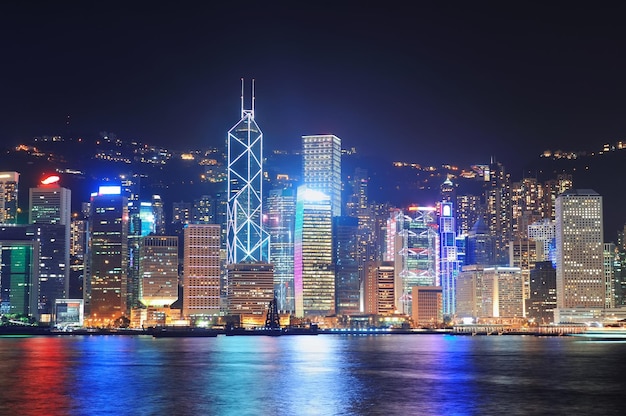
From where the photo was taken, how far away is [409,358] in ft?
366

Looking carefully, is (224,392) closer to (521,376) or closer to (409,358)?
(521,376)

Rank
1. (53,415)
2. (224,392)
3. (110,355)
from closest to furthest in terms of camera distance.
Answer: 1. (53,415)
2. (224,392)
3. (110,355)

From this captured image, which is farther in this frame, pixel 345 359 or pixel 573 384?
pixel 345 359

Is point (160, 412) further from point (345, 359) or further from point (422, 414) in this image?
point (345, 359)

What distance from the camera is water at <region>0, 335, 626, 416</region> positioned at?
5844 centimetres

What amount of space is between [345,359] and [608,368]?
30.0 meters

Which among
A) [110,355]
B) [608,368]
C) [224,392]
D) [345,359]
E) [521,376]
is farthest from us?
[110,355]

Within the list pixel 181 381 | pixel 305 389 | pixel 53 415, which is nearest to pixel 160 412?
pixel 53 415

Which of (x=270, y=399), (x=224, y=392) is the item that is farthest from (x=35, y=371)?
(x=270, y=399)

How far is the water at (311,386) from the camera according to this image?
58.4 m

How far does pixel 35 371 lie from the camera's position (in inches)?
3472

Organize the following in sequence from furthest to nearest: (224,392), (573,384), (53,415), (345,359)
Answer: (345,359) → (573,384) → (224,392) → (53,415)

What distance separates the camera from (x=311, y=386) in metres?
71.8

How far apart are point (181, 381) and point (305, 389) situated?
12.8m
